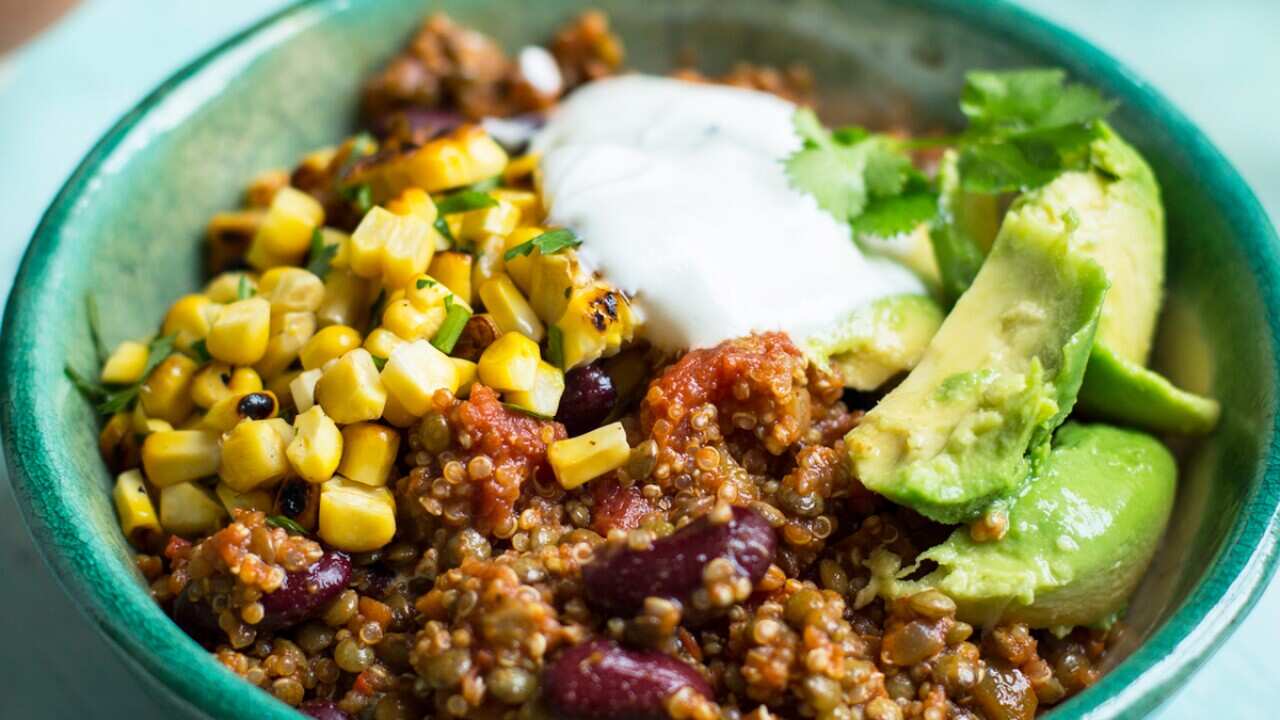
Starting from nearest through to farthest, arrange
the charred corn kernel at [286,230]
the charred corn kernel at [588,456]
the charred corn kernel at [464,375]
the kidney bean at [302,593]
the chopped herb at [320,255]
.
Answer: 1. the kidney bean at [302,593]
2. the charred corn kernel at [588,456]
3. the charred corn kernel at [464,375]
4. the chopped herb at [320,255]
5. the charred corn kernel at [286,230]

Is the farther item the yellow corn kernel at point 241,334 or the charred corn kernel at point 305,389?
the yellow corn kernel at point 241,334

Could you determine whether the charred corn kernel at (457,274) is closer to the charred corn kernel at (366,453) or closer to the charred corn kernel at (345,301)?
the charred corn kernel at (345,301)

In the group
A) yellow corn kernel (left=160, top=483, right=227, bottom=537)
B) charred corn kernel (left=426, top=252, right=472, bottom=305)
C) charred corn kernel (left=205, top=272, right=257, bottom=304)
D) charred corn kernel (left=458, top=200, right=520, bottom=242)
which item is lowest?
yellow corn kernel (left=160, top=483, right=227, bottom=537)

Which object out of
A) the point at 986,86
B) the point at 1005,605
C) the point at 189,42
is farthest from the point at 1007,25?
the point at 189,42

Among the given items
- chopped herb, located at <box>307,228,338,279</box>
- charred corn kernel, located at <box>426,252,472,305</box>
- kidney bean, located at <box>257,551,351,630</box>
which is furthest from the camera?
chopped herb, located at <box>307,228,338,279</box>

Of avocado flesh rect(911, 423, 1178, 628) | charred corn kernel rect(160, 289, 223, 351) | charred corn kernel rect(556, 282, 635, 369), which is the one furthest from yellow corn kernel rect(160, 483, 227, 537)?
avocado flesh rect(911, 423, 1178, 628)

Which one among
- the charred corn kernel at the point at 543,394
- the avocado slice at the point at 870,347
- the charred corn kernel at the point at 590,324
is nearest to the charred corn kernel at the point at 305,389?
the charred corn kernel at the point at 543,394

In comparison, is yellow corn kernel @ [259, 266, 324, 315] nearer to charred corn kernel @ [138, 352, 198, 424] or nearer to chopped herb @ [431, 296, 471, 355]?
charred corn kernel @ [138, 352, 198, 424]

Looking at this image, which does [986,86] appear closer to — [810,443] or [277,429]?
[810,443]
